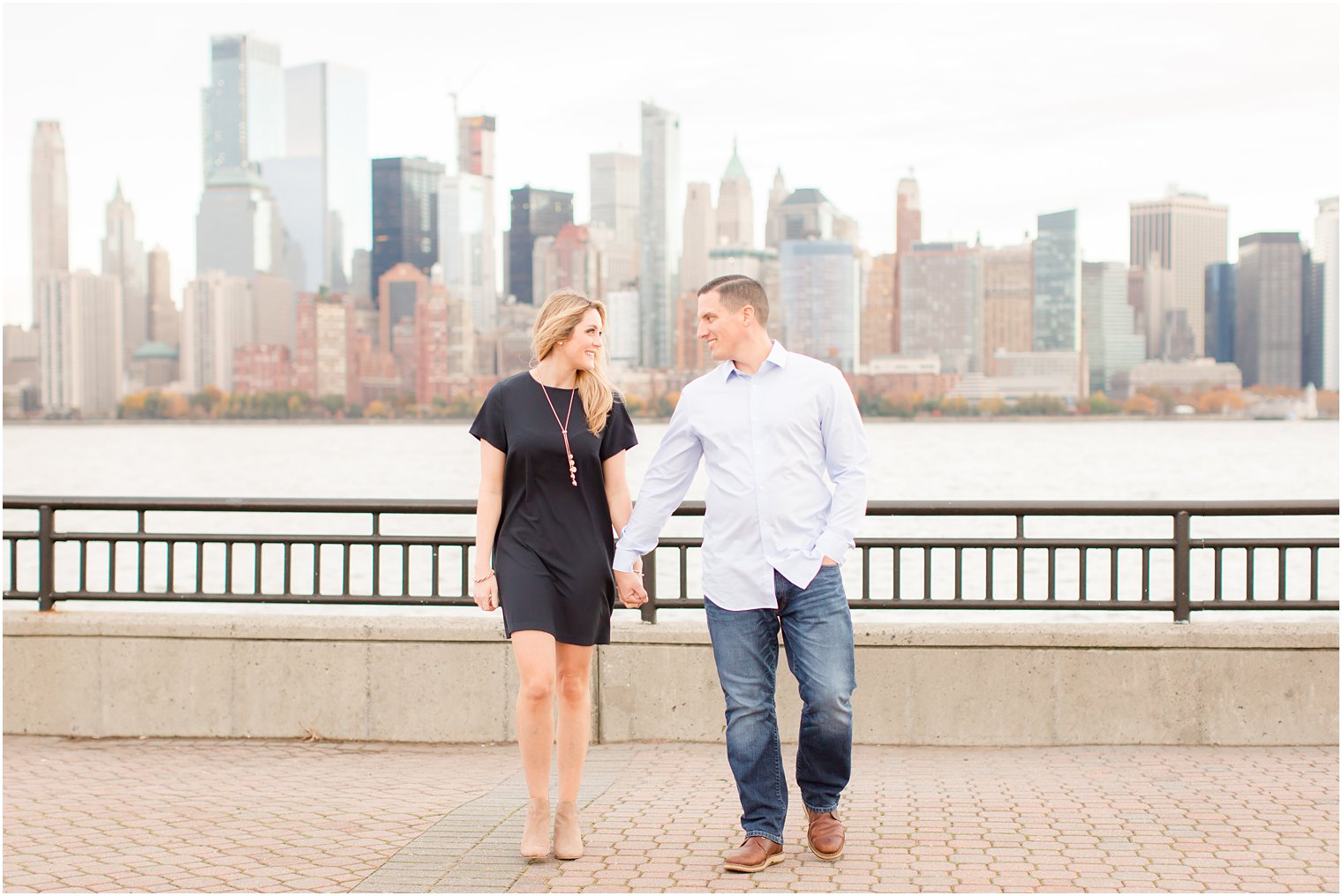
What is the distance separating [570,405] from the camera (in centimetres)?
470

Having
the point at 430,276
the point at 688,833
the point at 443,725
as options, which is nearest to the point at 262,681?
the point at 443,725

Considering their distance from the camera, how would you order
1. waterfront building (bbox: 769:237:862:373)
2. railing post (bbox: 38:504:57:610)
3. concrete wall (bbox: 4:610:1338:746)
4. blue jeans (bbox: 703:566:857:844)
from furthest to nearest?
waterfront building (bbox: 769:237:862:373) < railing post (bbox: 38:504:57:610) < concrete wall (bbox: 4:610:1338:746) < blue jeans (bbox: 703:566:857:844)

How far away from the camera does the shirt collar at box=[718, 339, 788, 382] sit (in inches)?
180

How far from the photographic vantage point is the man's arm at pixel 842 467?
4461 millimetres

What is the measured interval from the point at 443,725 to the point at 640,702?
978 millimetres

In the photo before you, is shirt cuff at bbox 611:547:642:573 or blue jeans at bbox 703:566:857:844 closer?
blue jeans at bbox 703:566:857:844

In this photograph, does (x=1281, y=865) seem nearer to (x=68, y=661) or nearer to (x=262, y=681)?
(x=262, y=681)

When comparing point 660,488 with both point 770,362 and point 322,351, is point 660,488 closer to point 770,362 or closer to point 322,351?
point 770,362

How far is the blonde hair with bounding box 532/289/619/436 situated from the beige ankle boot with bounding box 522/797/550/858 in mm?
1224

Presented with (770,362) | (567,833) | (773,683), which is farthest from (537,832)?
(770,362)

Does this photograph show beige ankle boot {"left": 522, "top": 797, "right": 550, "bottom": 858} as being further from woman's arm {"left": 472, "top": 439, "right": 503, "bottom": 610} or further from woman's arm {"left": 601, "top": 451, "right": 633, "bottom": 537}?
woman's arm {"left": 601, "top": 451, "right": 633, "bottom": 537}

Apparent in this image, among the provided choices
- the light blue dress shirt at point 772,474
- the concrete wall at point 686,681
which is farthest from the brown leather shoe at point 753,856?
the concrete wall at point 686,681

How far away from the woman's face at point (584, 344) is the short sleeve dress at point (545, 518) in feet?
0.41

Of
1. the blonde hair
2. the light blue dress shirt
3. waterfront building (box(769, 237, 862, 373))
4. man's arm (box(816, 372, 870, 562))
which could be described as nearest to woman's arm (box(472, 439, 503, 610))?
the blonde hair
